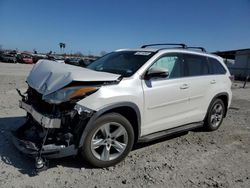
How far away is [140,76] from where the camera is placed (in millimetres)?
4188

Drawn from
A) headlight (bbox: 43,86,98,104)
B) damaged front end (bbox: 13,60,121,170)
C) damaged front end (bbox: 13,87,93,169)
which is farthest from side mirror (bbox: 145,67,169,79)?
damaged front end (bbox: 13,87,93,169)

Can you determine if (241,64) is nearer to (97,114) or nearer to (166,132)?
(166,132)

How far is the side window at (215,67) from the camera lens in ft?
19.5

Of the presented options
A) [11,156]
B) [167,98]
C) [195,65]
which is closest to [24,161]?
[11,156]

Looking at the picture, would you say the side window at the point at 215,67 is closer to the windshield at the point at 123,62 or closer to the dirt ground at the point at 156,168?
the dirt ground at the point at 156,168

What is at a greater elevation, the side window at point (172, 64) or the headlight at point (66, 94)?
the side window at point (172, 64)

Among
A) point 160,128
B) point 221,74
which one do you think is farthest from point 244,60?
point 160,128

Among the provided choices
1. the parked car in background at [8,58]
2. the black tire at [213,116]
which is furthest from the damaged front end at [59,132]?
the parked car in background at [8,58]

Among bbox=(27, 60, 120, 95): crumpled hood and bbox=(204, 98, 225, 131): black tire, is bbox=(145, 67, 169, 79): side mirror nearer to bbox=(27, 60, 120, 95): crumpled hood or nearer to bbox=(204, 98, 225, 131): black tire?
bbox=(27, 60, 120, 95): crumpled hood

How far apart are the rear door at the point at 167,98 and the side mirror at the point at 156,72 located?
0.10m

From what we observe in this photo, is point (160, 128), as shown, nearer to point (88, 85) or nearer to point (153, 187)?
point (153, 187)

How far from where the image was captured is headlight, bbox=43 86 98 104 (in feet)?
11.4

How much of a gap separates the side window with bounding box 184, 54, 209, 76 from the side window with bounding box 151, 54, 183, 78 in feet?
0.63

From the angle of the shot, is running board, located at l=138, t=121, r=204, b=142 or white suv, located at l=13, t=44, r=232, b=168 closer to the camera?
white suv, located at l=13, t=44, r=232, b=168
